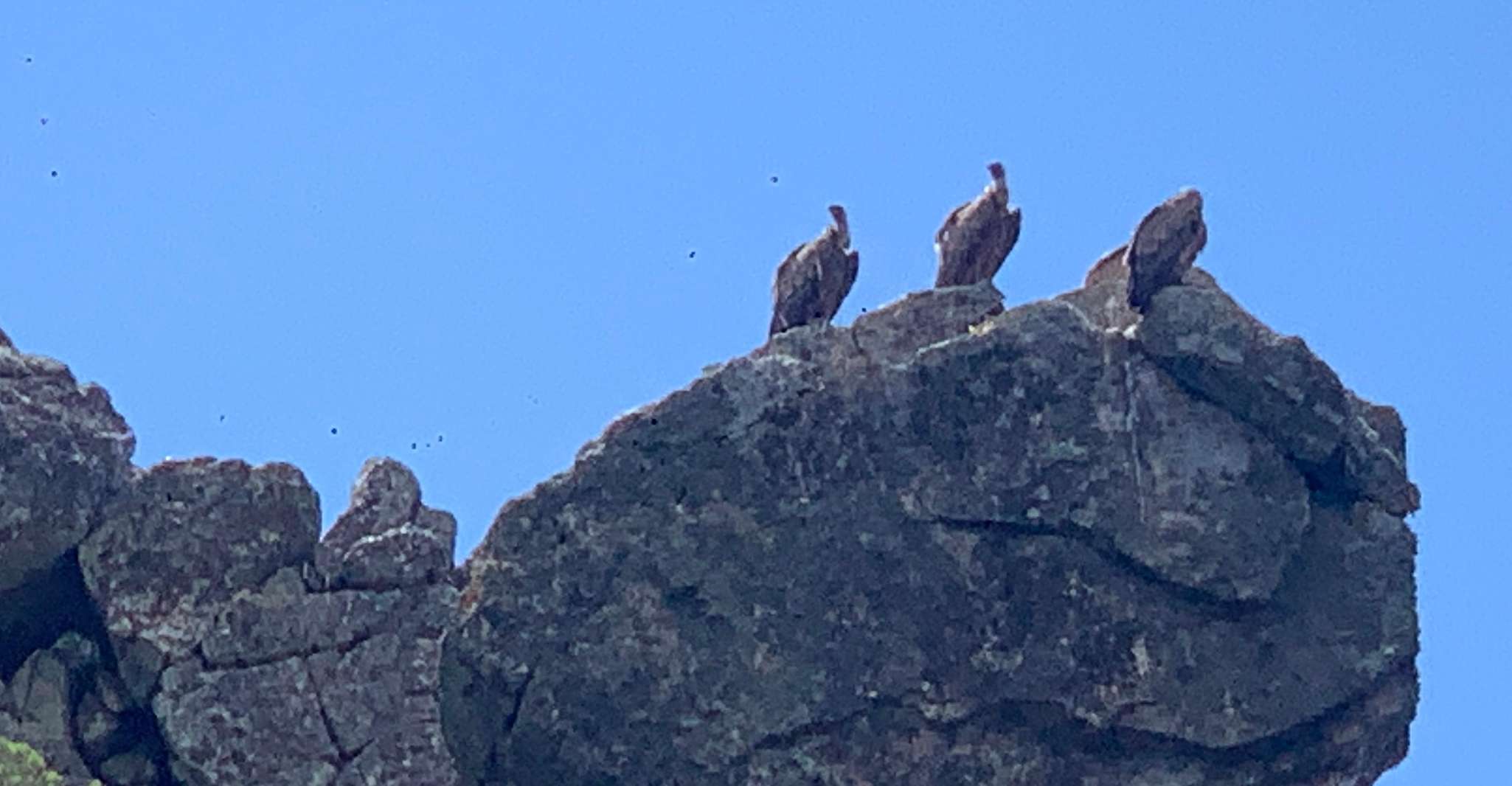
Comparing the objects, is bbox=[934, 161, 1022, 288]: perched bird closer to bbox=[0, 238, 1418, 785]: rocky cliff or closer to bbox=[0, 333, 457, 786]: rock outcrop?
bbox=[0, 238, 1418, 785]: rocky cliff

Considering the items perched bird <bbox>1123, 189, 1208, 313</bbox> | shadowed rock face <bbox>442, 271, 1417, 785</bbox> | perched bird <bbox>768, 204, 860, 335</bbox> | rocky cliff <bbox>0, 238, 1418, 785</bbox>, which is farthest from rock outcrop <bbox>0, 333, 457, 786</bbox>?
perched bird <bbox>1123, 189, 1208, 313</bbox>

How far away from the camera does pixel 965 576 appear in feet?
123

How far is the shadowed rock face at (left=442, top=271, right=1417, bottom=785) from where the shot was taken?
120ft

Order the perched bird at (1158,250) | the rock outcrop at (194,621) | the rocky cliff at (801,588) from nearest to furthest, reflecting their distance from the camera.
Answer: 1. the rock outcrop at (194,621)
2. the rocky cliff at (801,588)
3. the perched bird at (1158,250)

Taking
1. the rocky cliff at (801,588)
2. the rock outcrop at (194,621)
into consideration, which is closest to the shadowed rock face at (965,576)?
the rocky cliff at (801,588)

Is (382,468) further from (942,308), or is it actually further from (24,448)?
(942,308)

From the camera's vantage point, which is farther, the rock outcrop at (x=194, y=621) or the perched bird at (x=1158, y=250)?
the perched bird at (x=1158, y=250)

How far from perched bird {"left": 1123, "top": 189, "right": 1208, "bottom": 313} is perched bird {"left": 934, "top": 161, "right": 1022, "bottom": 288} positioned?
2.27m

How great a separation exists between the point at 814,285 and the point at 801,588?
16.6 feet

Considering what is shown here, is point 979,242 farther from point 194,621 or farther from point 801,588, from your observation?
point 194,621

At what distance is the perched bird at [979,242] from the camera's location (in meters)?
41.0

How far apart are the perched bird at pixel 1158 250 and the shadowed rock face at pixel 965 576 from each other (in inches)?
15.1

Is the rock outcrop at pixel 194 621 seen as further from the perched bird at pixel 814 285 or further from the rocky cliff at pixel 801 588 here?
the perched bird at pixel 814 285

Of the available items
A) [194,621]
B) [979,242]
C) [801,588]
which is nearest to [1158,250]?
[979,242]
